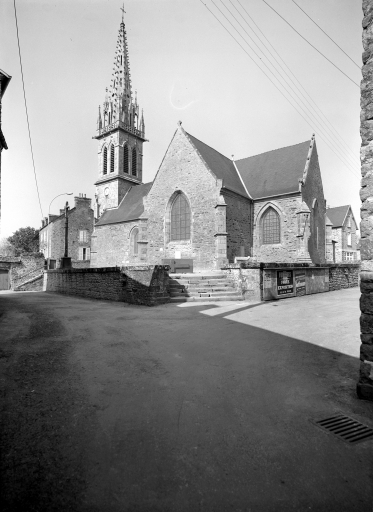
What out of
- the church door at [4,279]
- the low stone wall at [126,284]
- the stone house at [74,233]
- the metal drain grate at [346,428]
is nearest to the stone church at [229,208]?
the low stone wall at [126,284]

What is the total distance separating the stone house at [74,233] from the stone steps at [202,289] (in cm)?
3072

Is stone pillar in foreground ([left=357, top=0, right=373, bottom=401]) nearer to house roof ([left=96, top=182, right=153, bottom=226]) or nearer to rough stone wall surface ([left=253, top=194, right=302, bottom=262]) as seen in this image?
rough stone wall surface ([left=253, top=194, right=302, bottom=262])

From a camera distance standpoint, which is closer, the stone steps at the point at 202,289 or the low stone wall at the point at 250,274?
the low stone wall at the point at 250,274

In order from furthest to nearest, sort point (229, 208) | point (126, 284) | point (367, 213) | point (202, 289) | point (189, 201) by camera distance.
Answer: point (189, 201) < point (229, 208) < point (202, 289) < point (126, 284) < point (367, 213)

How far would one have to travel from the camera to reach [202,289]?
1323 cm

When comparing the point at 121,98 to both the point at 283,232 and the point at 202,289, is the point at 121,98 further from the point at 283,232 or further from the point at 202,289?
the point at 202,289

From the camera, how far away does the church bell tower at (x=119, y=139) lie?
4066 cm

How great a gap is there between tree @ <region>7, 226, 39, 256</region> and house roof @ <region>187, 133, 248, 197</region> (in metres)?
44.3

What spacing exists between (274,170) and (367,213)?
24.6 meters

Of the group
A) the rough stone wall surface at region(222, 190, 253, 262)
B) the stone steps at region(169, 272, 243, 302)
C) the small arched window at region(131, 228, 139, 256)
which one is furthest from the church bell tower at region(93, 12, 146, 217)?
the stone steps at region(169, 272, 243, 302)

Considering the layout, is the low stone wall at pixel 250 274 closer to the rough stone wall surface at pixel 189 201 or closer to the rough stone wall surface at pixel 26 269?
the rough stone wall surface at pixel 189 201

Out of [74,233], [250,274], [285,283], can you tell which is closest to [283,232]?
[285,283]

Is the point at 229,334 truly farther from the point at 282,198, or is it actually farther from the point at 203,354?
the point at 282,198

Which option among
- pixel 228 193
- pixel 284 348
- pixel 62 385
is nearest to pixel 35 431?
pixel 62 385
